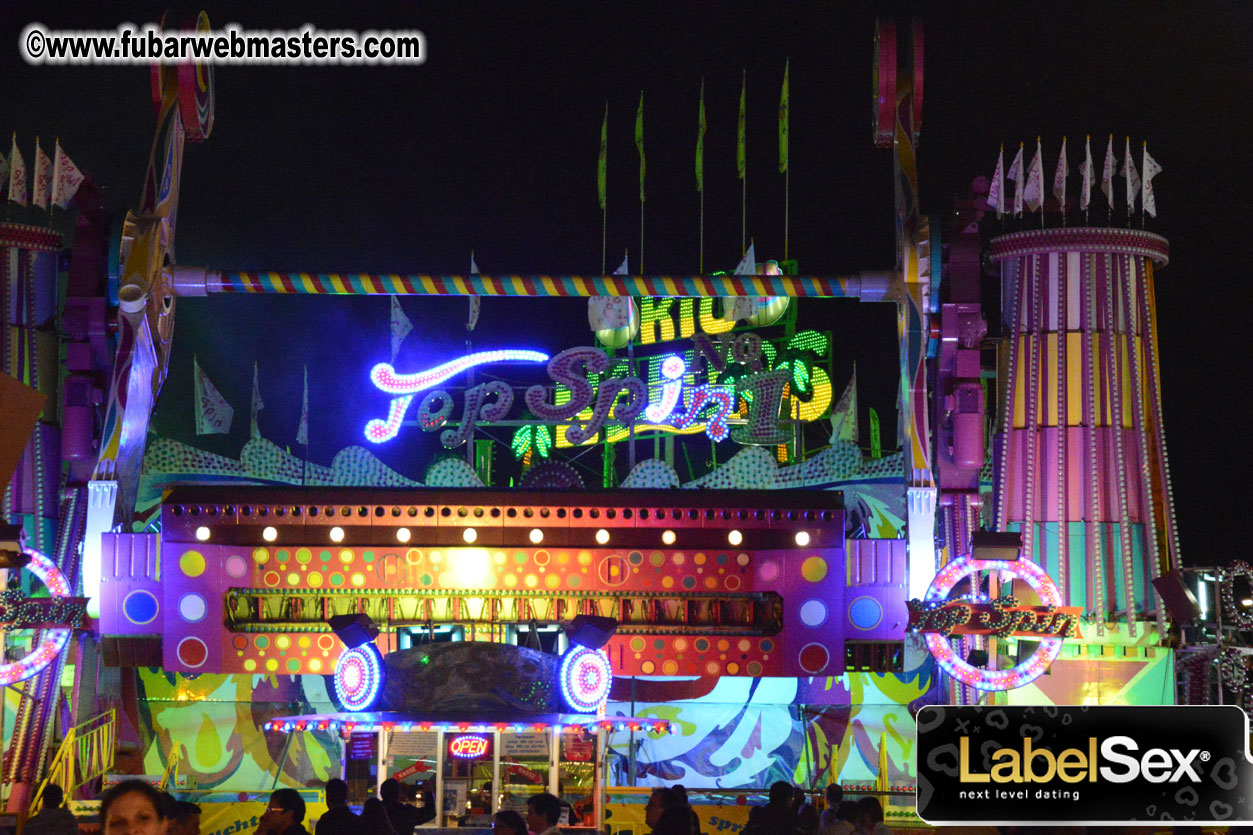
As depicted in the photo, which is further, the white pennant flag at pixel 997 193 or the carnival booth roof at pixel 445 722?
the white pennant flag at pixel 997 193

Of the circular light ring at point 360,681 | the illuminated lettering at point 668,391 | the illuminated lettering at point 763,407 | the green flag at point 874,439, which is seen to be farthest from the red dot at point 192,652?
the green flag at point 874,439

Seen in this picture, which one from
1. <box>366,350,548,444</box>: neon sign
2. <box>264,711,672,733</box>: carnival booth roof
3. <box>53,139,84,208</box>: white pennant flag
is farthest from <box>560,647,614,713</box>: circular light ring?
<box>53,139,84,208</box>: white pennant flag

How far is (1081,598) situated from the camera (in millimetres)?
22234

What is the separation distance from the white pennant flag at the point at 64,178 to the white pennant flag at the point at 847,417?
1473 cm

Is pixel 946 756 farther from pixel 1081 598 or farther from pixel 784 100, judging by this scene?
pixel 784 100

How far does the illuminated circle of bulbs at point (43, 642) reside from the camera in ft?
63.1

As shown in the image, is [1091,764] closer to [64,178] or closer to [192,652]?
[192,652]

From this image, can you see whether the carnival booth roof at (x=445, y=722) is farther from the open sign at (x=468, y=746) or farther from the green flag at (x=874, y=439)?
the green flag at (x=874, y=439)

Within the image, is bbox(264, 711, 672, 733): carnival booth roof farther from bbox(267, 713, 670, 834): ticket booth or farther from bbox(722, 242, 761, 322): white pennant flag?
bbox(722, 242, 761, 322): white pennant flag

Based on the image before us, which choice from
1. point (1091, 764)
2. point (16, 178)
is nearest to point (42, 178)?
point (16, 178)

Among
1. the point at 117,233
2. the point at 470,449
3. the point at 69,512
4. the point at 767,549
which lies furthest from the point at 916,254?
the point at 69,512

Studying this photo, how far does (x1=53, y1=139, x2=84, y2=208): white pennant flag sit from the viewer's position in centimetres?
2188

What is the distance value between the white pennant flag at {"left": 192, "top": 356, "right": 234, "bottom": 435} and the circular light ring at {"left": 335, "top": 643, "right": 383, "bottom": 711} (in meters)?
14.2

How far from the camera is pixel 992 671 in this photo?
19844 mm
